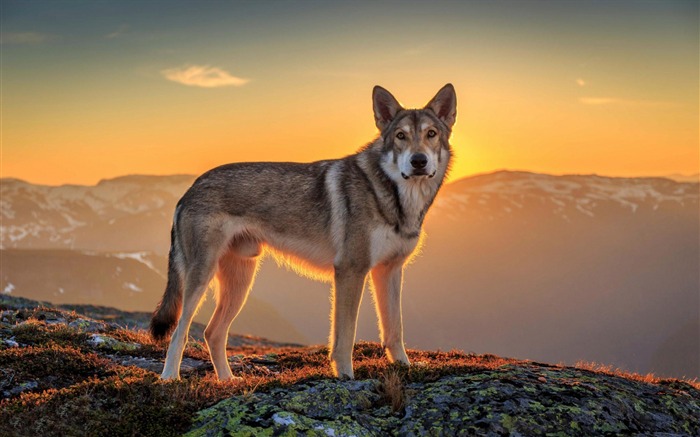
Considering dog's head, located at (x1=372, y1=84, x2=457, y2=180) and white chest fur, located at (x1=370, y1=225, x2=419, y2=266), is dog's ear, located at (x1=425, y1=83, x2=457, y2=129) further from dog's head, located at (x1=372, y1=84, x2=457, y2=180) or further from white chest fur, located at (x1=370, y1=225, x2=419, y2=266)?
white chest fur, located at (x1=370, y1=225, x2=419, y2=266)

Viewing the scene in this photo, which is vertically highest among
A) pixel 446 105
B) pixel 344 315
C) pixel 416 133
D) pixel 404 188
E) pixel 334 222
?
pixel 446 105

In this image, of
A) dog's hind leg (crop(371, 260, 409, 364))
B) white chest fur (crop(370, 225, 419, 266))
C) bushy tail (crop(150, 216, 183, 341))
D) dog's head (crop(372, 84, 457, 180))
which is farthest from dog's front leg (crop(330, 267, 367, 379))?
bushy tail (crop(150, 216, 183, 341))

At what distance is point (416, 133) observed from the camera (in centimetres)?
969

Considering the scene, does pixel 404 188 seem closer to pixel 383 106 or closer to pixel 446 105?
pixel 383 106

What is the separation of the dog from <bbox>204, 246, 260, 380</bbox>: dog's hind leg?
30mm

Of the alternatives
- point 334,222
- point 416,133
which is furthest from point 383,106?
point 334,222

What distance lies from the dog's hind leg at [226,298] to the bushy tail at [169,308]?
81 cm

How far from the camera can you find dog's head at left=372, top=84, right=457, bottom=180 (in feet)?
31.0

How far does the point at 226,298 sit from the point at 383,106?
14.8ft

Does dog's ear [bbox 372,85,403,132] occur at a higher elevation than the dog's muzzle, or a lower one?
higher

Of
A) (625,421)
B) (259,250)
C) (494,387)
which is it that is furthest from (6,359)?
(625,421)

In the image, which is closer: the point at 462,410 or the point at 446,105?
the point at 462,410

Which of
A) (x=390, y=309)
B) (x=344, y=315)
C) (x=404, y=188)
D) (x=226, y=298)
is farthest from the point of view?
(x=226, y=298)

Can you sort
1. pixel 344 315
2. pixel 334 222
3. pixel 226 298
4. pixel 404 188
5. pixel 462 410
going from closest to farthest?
1. pixel 462 410
2. pixel 344 315
3. pixel 404 188
4. pixel 334 222
5. pixel 226 298
